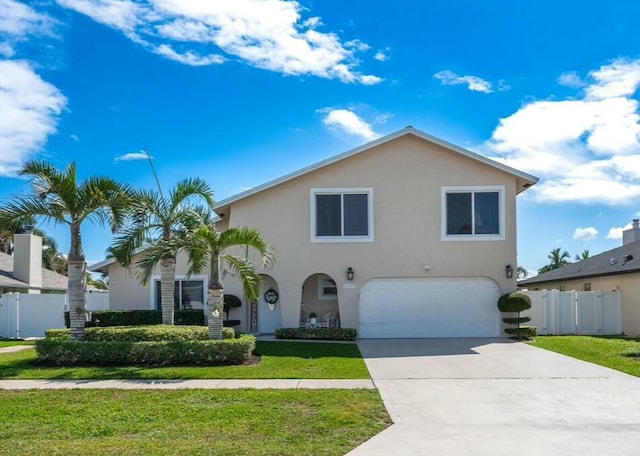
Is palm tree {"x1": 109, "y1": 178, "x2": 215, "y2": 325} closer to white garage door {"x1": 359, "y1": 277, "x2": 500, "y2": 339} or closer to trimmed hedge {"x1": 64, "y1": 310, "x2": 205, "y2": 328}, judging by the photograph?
trimmed hedge {"x1": 64, "y1": 310, "x2": 205, "y2": 328}

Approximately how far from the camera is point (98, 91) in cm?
1594

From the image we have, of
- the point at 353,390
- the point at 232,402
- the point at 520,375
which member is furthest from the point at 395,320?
the point at 232,402

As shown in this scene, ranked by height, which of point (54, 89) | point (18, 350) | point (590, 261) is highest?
point (54, 89)

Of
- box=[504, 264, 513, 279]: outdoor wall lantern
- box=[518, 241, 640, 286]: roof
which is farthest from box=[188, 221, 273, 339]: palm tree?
box=[518, 241, 640, 286]: roof

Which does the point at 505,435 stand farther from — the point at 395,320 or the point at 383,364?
the point at 395,320

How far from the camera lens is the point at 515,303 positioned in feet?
58.6

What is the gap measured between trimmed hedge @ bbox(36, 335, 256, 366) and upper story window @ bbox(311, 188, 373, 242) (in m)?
7.10

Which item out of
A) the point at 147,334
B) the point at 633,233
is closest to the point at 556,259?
the point at 633,233

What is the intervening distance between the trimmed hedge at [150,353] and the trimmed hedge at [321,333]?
18.3 feet

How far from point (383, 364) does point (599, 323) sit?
12191 mm

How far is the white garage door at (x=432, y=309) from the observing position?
18.8 meters

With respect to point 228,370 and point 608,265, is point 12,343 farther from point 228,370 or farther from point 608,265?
point 608,265

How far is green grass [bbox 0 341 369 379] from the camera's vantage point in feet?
36.3

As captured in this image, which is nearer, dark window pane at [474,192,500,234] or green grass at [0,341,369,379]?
green grass at [0,341,369,379]
